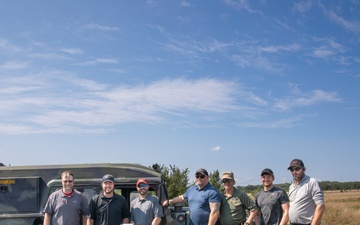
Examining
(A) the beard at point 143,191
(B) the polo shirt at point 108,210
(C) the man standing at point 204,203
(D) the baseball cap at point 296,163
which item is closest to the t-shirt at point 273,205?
(D) the baseball cap at point 296,163

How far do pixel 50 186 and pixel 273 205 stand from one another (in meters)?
3.98

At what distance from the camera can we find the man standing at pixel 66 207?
689cm

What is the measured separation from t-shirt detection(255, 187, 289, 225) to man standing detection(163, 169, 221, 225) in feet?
2.35

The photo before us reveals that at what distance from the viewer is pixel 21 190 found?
28.1 ft

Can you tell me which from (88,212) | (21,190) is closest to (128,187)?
(88,212)

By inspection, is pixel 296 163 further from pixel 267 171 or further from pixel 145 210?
pixel 145 210

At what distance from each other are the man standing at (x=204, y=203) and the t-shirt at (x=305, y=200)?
1.14 meters

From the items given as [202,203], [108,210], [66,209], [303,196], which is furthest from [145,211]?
[303,196]

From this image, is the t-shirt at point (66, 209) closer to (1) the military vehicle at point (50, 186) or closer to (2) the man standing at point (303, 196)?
(1) the military vehicle at point (50, 186)

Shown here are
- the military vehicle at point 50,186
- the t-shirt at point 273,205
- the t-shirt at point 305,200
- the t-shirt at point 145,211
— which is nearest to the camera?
the t-shirt at point 305,200

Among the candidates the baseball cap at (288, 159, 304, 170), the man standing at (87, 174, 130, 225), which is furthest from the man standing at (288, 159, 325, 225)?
the man standing at (87, 174, 130, 225)

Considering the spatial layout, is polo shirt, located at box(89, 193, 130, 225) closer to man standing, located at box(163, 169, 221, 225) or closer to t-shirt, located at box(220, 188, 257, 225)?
man standing, located at box(163, 169, 221, 225)

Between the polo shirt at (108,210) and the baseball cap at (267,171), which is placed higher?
the baseball cap at (267,171)

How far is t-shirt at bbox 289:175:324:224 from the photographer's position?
665cm
